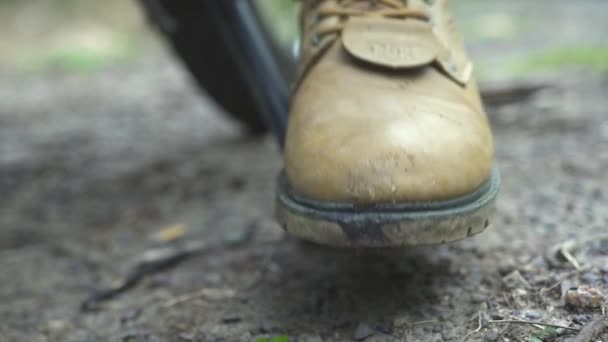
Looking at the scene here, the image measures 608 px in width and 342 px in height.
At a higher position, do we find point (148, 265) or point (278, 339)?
point (278, 339)

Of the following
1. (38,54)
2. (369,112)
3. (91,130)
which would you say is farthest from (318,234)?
(38,54)

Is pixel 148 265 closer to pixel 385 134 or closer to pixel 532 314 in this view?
pixel 385 134

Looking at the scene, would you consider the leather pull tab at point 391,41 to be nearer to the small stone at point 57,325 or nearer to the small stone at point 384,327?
the small stone at point 384,327

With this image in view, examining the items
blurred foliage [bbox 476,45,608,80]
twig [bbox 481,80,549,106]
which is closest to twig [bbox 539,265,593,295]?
twig [bbox 481,80,549,106]

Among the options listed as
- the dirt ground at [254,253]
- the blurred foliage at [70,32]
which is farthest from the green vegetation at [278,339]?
the blurred foliage at [70,32]

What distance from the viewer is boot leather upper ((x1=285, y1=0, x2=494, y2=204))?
0.94m

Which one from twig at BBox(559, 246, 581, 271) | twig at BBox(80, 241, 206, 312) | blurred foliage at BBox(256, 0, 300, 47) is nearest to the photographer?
twig at BBox(559, 246, 581, 271)

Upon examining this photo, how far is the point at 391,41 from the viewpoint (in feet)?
3.57

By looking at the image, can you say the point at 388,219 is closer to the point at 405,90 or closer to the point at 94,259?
the point at 405,90

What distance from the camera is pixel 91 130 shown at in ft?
9.36

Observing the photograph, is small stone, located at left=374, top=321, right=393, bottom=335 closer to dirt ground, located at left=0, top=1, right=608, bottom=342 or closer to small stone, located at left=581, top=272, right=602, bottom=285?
dirt ground, located at left=0, top=1, right=608, bottom=342

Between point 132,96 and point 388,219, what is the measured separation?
2.97 metres

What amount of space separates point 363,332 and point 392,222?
198mm

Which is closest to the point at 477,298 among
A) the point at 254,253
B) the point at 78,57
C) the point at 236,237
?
the point at 254,253
